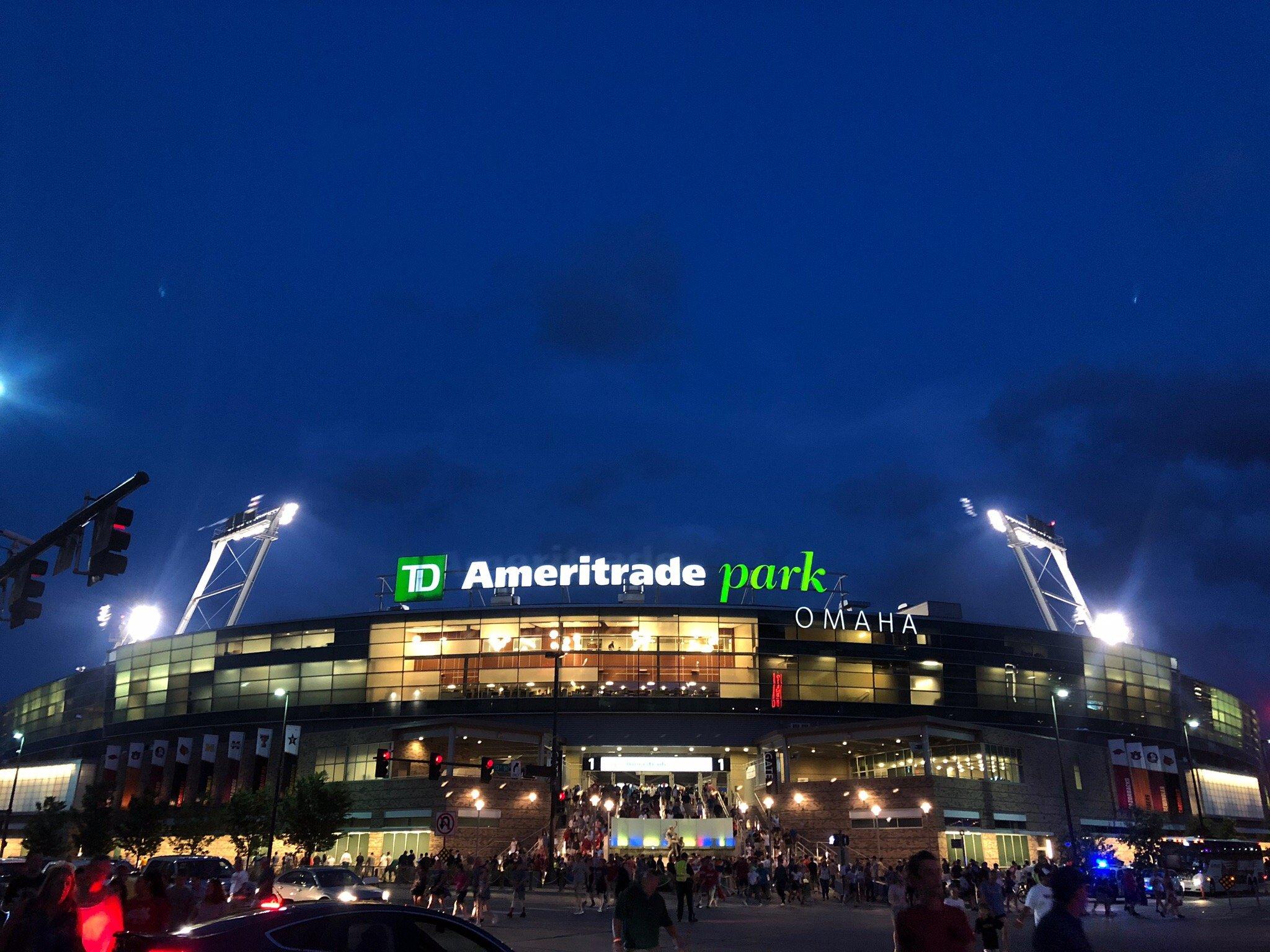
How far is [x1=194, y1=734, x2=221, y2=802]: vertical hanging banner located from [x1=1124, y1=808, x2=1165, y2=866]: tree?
188 ft

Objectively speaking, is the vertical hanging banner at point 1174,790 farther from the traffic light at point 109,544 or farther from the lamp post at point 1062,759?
the traffic light at point 109,544

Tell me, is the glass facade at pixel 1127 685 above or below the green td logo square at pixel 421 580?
below

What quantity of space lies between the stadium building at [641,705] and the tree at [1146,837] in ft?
5.10

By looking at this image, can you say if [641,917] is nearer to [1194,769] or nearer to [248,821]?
[248,821]

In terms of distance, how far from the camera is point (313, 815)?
2228 inches

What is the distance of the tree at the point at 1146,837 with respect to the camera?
54031 mm

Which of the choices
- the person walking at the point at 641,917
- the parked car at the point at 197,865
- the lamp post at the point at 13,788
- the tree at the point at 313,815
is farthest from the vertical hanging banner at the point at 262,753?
the person walking at the point at 641,917

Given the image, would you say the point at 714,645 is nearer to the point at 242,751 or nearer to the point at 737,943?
the point at 242,751

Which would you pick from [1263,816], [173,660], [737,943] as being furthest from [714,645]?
[1263,816]

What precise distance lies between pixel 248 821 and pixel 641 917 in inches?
2159

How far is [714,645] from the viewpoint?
75000 mm

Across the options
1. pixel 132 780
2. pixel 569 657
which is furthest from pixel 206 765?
pixel 569 657

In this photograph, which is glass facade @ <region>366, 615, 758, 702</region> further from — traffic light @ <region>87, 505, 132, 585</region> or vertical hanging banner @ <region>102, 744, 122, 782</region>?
traffic light @ <region>87, 505, 132, 585</region>

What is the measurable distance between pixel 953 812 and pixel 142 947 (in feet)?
178
